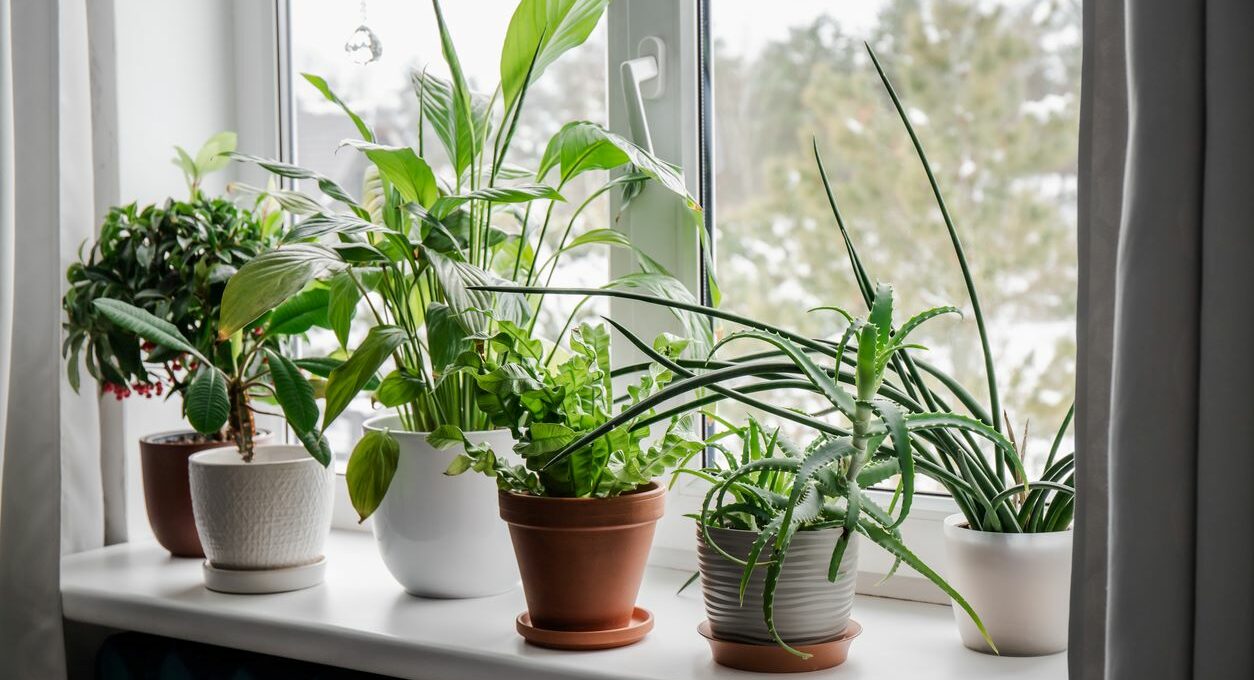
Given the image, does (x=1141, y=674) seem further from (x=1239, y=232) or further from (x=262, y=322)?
(x=262, y=322)

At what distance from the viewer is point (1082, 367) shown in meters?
0.79

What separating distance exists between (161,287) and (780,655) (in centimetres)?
85

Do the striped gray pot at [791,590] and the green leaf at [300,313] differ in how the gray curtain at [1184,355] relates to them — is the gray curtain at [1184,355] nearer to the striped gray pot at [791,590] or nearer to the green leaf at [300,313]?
the striped gray pot at [791,590]

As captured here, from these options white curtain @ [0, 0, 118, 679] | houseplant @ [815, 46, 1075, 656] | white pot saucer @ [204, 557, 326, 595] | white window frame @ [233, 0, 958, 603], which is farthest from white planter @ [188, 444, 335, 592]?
houseplant @ [815, 46, 1075, 656]

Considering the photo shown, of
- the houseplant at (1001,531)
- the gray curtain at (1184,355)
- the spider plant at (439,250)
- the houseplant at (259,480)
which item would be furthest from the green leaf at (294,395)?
the gray curtain at (1184,355)

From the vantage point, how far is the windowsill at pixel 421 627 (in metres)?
0.96

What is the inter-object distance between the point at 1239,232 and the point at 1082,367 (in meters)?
0.15

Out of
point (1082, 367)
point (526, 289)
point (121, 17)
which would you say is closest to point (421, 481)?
point (526, 289)

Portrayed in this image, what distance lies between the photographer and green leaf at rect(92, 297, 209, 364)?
1197mm

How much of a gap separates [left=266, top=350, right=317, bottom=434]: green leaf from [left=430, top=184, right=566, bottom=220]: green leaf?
28cm

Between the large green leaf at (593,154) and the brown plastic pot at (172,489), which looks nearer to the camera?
the large green leaf at (593,154)

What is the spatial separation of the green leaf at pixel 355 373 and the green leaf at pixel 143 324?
0.28 meters

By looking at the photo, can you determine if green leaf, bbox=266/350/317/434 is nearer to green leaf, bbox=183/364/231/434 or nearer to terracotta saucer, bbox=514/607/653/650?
green leaf, bbox=183/364/231/434

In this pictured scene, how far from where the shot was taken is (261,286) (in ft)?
3.25
